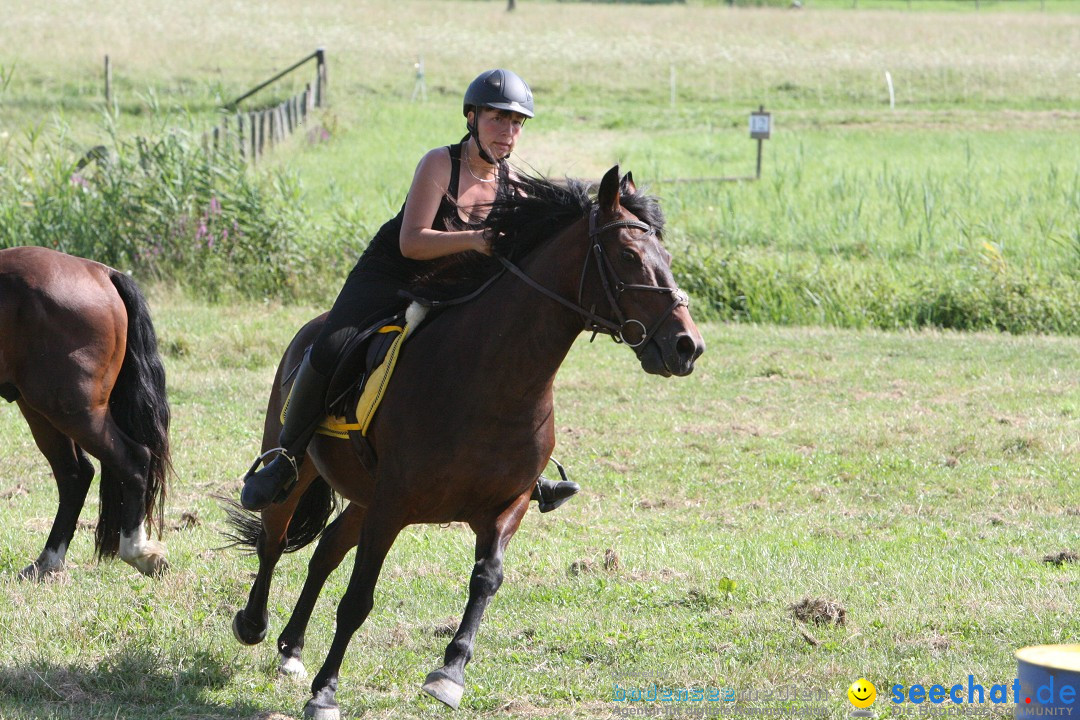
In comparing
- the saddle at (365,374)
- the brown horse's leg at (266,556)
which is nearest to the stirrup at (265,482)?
the brown horse's leg at (266,556)

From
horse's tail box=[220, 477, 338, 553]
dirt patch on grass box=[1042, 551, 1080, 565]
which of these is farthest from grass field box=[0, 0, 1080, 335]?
dirt patch on grass box=[1042, 551, 1080, 565]

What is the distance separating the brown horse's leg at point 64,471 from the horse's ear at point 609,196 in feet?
12.9

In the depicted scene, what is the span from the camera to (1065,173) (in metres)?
22.4

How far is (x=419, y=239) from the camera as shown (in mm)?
4605

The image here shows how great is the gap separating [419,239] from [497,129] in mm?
561

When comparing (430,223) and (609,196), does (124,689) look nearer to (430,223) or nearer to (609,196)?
(430,223)

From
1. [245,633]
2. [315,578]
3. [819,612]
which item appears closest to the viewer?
[315,578]

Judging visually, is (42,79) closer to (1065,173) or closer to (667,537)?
(1065,173)

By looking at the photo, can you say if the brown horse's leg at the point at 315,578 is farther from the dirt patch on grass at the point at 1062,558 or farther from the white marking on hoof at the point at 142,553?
the dirt patch on grass at the point at 1062,558

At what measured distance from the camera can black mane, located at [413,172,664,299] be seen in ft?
14.9

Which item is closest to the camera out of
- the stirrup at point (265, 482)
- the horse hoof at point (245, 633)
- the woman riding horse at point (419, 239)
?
the woman riding horse at point (419, 239)

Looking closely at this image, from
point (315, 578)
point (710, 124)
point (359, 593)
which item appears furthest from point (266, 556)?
point (710, 124)

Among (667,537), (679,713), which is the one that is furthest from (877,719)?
(667,537)

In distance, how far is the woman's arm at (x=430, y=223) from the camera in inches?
180
